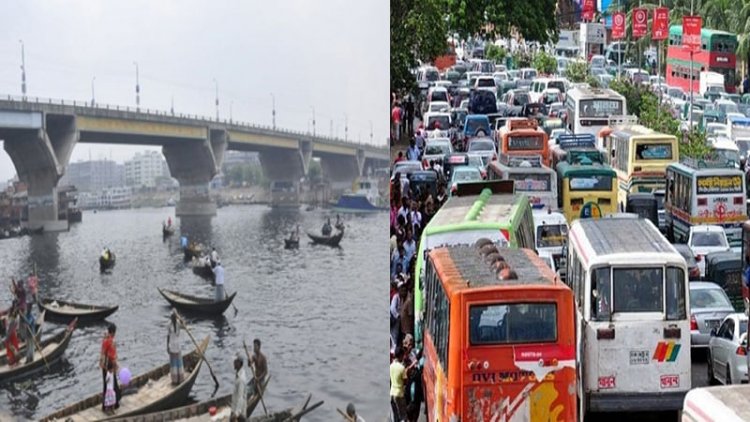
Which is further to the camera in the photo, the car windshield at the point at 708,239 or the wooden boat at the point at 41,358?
the car windshield at the point at 708,239

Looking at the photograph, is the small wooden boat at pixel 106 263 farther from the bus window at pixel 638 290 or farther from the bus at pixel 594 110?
the bus at pixel 594 110

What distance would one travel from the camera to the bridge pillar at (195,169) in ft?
18.3


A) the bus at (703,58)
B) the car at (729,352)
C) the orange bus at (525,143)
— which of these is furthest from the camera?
the bus at (703,58)

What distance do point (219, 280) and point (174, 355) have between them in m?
0.34

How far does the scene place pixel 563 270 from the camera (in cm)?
1859

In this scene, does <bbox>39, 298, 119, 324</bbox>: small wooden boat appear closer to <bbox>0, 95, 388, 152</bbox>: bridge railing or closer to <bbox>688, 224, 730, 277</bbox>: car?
<bbox>0, 95, 388, 152</bbox>: bridge railing

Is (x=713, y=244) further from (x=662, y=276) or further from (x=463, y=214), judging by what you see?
(x=662, y=276)

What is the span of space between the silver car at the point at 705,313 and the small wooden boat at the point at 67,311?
11.9m

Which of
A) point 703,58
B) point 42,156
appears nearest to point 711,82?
point 703,58

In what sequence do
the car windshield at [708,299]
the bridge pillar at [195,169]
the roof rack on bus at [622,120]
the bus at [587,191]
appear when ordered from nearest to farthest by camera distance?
the bridge pillar at [195,169]
the car windshield at [708,299]
the bus at [587,191]
the roof rack on bus at [622,120]

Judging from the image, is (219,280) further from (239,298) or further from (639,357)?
(639,357)

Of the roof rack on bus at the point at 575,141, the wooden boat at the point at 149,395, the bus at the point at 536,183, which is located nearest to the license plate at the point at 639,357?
the wooden boat at the point at 149,395

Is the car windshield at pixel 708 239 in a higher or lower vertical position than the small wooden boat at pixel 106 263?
lower

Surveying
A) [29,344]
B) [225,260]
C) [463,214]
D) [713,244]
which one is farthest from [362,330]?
[713,244]
